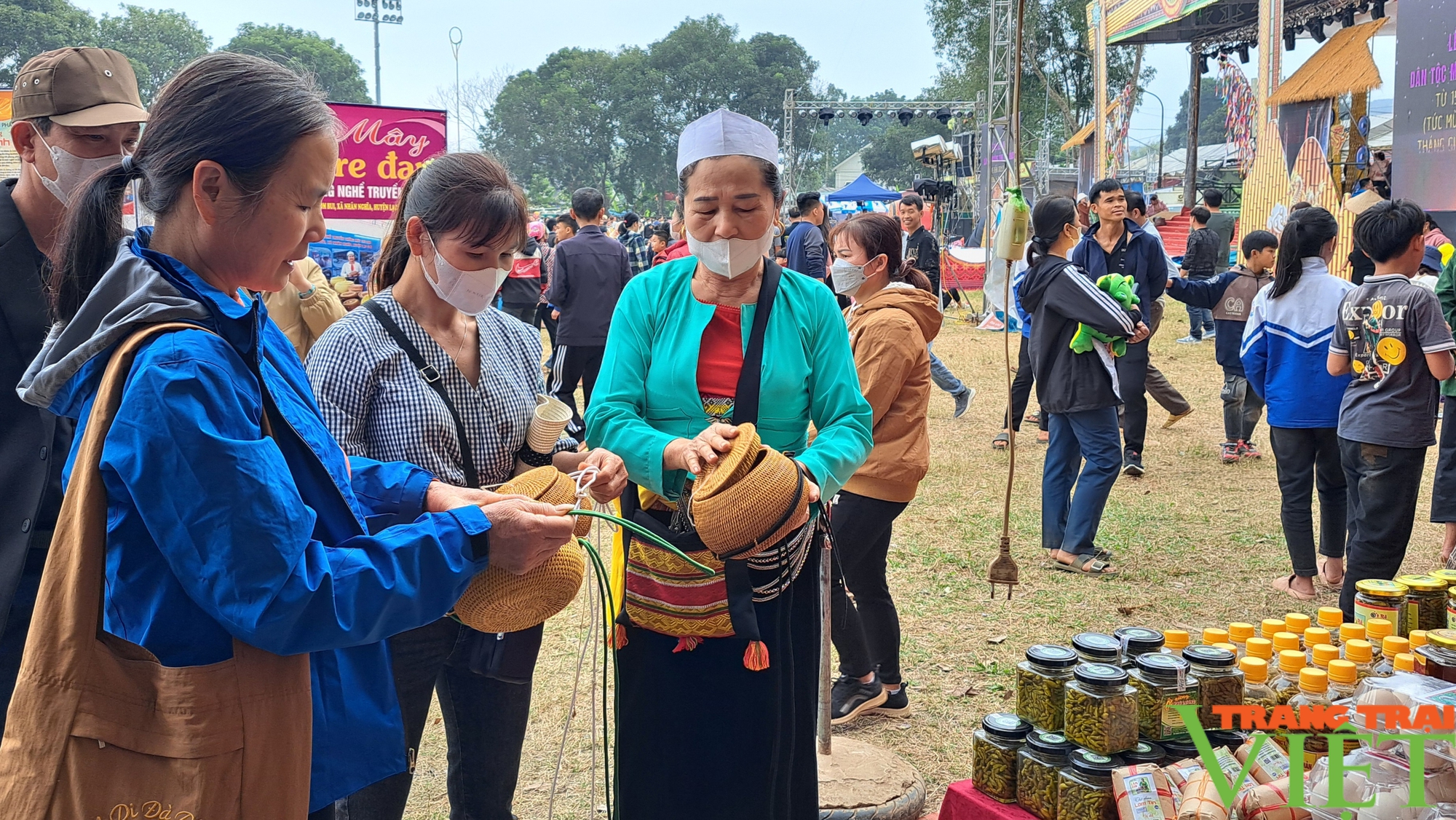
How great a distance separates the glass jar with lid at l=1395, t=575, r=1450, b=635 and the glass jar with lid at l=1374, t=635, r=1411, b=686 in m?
0.27

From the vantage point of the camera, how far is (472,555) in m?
1.48

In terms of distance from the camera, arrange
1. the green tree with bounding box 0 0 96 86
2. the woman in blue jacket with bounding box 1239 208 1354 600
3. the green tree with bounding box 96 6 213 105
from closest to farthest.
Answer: the woman in blue jacket with bounding box 1239 208 1354 600, the green tree with bounding box 0 0 96 86, the green tree with bounding box 96 6 213 105

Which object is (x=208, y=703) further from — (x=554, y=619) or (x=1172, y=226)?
(x=1172, y=226)

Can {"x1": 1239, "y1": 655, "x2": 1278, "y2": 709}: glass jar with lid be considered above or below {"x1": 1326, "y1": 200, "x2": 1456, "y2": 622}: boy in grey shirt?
below

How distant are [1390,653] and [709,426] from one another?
158 cm

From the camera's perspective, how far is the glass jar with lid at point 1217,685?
2246 mm

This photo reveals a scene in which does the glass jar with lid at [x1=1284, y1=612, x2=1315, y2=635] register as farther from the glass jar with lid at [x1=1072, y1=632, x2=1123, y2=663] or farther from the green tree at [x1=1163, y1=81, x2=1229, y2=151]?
the green tree at [x1=1163, y1=81, x2=1229, y2=151]

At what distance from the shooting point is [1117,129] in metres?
23.7

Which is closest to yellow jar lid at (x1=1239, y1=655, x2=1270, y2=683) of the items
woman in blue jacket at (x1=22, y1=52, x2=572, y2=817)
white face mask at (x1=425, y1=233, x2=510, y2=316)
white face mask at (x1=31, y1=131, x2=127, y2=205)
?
woman in blue jacket at (x1=22, y1=52, x2=572, y2=817)

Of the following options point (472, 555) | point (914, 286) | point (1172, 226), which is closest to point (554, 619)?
point (914, 286)

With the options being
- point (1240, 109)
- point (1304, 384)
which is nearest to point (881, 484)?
point (1304, 384)

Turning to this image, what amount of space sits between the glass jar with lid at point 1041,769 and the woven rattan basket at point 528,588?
109 centimetres

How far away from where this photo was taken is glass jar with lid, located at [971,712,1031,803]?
230 cm

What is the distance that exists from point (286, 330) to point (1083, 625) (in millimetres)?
3756
